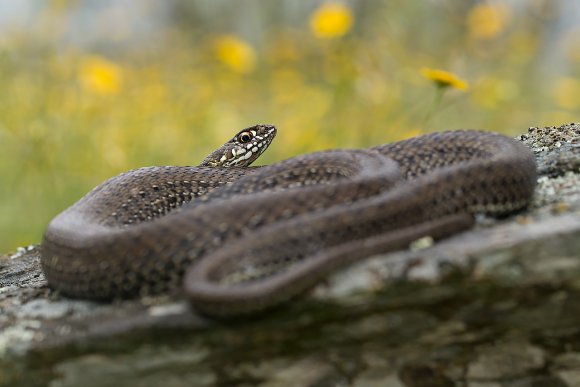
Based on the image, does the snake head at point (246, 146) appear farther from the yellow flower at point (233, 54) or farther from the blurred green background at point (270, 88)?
the yellow flower at point (233, 54)

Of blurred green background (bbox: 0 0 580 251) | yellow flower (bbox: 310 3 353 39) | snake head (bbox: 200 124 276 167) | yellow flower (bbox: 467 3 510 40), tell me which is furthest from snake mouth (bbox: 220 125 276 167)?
yellow flower (bbox: 467 3 510 40)

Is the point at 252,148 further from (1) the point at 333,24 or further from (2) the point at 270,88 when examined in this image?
(2) the point at 270,88

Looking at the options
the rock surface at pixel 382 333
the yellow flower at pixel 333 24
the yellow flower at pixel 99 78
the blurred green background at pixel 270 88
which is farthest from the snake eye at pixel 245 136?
the yellow flower at pixel 99 78

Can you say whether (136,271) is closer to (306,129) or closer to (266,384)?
(266,384)

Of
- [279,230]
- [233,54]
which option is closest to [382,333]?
[279,230]

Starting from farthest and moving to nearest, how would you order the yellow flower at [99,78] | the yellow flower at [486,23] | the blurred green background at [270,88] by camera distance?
the yellow flower at [486,23], the yellow flower at [99,78], the blurred green background at [270,88]

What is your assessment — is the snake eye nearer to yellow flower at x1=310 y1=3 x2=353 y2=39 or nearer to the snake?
the snake

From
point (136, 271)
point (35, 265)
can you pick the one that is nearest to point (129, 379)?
point (136, 271)
